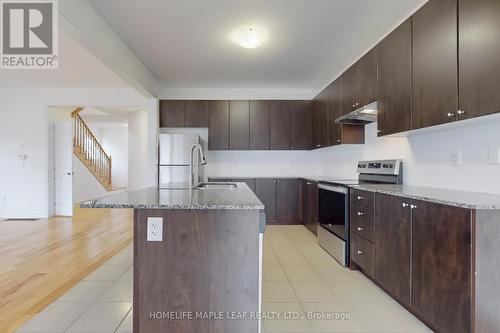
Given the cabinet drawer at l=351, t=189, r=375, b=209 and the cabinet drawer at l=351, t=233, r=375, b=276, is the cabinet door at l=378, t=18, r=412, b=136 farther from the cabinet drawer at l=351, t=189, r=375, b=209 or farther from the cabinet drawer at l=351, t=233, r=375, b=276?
the cabinet drawer at l=351, t=233, r=375, b=276

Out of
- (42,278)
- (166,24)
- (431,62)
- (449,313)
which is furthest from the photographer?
(166,24)

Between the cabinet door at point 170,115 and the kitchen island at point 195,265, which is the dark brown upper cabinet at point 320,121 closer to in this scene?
the cabinet door at point 170,115

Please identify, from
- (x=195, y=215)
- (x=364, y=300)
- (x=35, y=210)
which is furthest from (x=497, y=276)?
(x=35, y=210)

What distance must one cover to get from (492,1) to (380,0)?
1101 mm

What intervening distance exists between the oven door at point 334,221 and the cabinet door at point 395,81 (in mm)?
846

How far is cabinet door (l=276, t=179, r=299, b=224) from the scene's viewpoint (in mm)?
5242

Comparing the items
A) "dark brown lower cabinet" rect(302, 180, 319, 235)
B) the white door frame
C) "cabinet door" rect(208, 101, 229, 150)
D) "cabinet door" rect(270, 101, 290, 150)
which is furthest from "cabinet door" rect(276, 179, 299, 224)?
the white door frame

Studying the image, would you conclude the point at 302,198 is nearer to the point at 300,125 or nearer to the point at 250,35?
the point at 300,125

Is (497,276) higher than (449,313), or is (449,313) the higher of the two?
(497,276)

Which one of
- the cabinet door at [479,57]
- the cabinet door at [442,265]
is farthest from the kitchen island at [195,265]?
the cabinet door at [479,57]

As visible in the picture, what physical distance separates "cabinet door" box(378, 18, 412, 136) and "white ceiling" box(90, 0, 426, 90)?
0.85 ft

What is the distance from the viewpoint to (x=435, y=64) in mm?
2119

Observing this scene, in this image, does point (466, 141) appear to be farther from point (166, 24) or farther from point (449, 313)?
point (166, 24)

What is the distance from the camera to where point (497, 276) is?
5.22 feet
